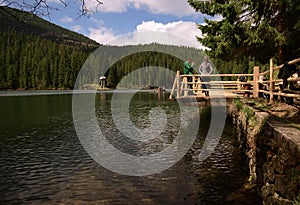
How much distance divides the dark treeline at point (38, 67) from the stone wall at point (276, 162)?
411 ft

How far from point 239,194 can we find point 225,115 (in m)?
16.4

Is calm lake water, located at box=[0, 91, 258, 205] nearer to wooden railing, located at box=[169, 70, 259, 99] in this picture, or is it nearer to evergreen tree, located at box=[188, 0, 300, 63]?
wooden railing, located at box=[169, 70, 259, 99]

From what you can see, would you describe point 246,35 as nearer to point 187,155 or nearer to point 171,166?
point 187,155

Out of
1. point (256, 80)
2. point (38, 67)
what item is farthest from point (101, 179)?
point (38, 67)

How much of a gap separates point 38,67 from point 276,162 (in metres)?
134

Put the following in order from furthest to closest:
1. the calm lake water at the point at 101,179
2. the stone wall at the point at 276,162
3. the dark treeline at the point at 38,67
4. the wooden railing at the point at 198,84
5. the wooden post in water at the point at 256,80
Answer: the dark treeline at the point at 38,67 → the wooden railing at the point at 198,84 → the wooden post in water at the point at 256,80 → the calm lake water at the point at 101,179 → the stone wall at the point at 276,162

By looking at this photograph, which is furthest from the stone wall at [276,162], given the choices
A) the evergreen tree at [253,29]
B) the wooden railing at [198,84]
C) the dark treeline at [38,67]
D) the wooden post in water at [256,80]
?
the dark treeline at [38,67]

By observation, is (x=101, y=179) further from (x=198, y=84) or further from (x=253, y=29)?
(x=253, y=29)

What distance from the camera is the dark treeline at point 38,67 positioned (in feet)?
410

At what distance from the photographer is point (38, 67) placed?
422ft

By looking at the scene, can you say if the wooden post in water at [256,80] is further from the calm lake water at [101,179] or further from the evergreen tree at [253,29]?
the calm lake water at [101,179]

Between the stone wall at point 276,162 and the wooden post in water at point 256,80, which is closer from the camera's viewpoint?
the stone wall at point 276,162

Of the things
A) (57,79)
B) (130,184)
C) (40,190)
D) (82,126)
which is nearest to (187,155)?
(130,184)

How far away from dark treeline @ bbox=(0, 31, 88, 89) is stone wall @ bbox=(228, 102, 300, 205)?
125392mm
